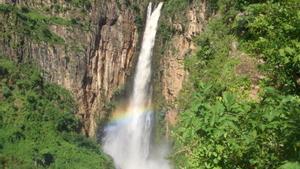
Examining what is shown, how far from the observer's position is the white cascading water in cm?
4284

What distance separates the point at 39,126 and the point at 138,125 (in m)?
8.72

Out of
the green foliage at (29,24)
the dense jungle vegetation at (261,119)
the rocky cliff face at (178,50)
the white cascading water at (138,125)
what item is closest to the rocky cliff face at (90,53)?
the green foliage at (29,24)

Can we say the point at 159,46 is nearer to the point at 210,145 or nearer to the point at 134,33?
the point at 134,33

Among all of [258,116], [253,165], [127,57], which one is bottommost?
[127,57]

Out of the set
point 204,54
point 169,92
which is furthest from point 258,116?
point 169,92

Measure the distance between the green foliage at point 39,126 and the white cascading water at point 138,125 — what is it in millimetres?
1705

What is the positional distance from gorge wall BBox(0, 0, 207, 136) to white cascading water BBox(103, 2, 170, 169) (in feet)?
4.06

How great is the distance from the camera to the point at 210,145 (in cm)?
514

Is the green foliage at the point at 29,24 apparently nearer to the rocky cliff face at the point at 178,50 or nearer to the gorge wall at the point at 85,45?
the gorge wall at the point at 85,45

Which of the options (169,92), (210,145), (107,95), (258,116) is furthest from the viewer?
(107,95)

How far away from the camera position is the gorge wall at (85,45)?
1777 inches

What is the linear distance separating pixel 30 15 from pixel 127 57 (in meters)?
9.70

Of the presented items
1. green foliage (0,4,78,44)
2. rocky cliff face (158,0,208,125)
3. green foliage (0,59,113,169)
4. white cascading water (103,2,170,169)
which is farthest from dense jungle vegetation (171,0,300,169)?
green foliage (0,4,78,44)

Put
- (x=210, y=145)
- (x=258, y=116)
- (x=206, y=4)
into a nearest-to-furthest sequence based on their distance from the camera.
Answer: (x=258, y=116) → (x=210, y=145) → (x=206, y=4)
